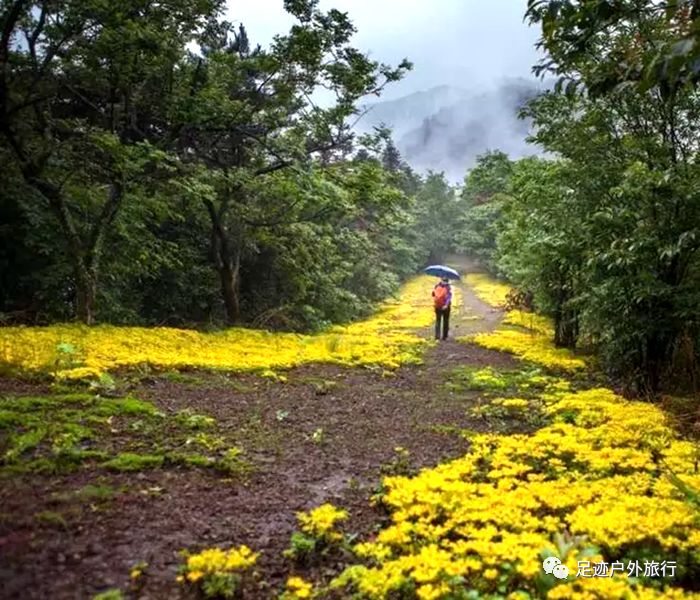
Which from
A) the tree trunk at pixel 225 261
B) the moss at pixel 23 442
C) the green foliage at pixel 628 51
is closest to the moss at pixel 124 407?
the moss at pixel 23 442

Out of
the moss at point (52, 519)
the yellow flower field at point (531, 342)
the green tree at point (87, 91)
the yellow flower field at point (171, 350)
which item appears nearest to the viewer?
the moss at point (52, 519)

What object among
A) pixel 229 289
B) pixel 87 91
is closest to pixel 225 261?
pixel 229 289

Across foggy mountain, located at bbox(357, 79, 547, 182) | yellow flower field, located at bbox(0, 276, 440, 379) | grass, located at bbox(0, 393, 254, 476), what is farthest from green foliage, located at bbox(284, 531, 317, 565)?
foggy mountain, located at bbox(357, 79, 547, 182)

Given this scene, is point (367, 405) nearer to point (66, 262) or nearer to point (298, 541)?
point (298, 541)

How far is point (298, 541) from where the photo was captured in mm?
3482

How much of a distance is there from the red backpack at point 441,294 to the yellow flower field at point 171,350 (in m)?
1.21

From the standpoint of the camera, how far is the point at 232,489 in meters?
4.41

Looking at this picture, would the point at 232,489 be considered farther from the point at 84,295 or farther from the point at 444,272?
the point at 444,272

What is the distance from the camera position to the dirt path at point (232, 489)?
3.06 meters

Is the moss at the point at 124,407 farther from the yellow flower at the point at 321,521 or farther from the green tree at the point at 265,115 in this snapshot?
the green tree at the point at 265,115

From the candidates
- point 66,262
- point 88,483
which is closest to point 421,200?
point 66,262

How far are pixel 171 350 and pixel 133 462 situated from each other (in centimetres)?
538

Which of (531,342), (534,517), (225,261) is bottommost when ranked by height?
(534,517)

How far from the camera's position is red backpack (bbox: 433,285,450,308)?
1489 centimetres
